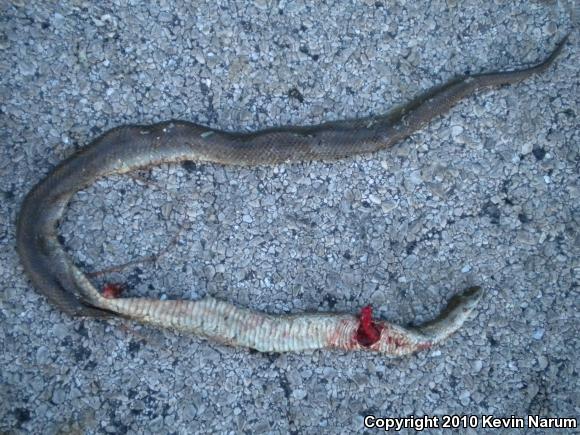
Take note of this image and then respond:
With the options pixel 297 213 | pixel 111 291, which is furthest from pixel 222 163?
pixel 111 291

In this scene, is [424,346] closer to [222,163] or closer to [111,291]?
[222,163]

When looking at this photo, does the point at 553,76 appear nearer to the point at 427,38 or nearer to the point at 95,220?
the point at 427,38

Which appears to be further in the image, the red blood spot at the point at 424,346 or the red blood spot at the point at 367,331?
the red blood spot at the point at 424,346

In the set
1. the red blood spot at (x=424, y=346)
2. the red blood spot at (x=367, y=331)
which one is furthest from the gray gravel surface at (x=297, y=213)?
the red blood spot at (x=367, y=331)

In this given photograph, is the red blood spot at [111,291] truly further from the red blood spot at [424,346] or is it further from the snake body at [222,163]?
the red blood spot at [424,346]

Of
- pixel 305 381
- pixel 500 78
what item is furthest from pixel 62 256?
pixel 500 78

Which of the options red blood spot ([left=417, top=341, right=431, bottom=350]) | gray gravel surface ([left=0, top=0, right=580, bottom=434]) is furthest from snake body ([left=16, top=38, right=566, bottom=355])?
gray gravel surface ([left=0, top=0, right=580, bottom=434])

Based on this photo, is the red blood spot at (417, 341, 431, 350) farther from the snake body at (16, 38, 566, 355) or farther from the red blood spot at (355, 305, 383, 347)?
the red blood spot at (355, 305, 383, 347)
